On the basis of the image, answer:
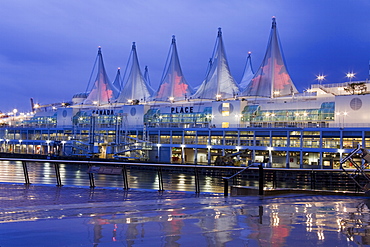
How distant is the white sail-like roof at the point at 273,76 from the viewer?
7131 centimetres

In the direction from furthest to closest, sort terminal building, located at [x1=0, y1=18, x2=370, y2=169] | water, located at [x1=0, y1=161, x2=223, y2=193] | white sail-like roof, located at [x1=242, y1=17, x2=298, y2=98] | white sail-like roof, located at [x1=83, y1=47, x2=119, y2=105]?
white sail-like roof, located at [x1=83, y1=47, x2=119, y2=105]
white sail-like roof, located at [x1=242, y1=17, x2=298, y2=98]
terminal building, located at [x1=0, y1=18, x2=370, y2=169]
water, located at [x1=0, y1=161, x2=223, y2=193]

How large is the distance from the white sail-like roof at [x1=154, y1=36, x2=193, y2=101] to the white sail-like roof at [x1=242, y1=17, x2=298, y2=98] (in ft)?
56.5

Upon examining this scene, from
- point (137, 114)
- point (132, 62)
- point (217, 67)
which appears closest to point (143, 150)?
point (137, 114)

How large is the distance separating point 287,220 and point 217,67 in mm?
70071

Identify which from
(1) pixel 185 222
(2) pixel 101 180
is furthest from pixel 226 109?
(1) pixel 185 222

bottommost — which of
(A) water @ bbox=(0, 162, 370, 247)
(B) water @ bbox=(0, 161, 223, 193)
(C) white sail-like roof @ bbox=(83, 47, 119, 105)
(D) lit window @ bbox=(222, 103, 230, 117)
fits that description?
(B) water @ bbox=(0, 161, 223, 193)

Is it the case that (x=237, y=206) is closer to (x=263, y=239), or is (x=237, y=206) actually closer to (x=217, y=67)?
(x=263, y=239)

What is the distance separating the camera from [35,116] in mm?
100438

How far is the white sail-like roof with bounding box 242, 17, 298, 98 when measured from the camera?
2808 inches

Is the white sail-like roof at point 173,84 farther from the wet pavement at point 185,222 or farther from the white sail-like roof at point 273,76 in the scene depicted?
the wet pavement at point 185,222

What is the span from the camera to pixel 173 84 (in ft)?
275

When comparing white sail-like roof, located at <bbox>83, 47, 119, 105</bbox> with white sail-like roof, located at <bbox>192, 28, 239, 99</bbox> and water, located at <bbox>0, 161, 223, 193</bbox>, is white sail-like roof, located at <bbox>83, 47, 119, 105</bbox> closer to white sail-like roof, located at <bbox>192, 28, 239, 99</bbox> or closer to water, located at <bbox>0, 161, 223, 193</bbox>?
white sail-like roof, located at <bbox>192, 28, 239, 99</bbox>

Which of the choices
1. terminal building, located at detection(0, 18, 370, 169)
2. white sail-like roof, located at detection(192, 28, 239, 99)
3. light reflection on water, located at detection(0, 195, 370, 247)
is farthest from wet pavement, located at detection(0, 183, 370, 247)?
white sail-like roof, located at detection(192, 28, 239, 99)

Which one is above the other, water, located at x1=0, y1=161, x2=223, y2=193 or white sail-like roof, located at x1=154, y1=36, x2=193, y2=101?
white sail-like roof, located at x1=154, y1=36, x2=193, y2=101
